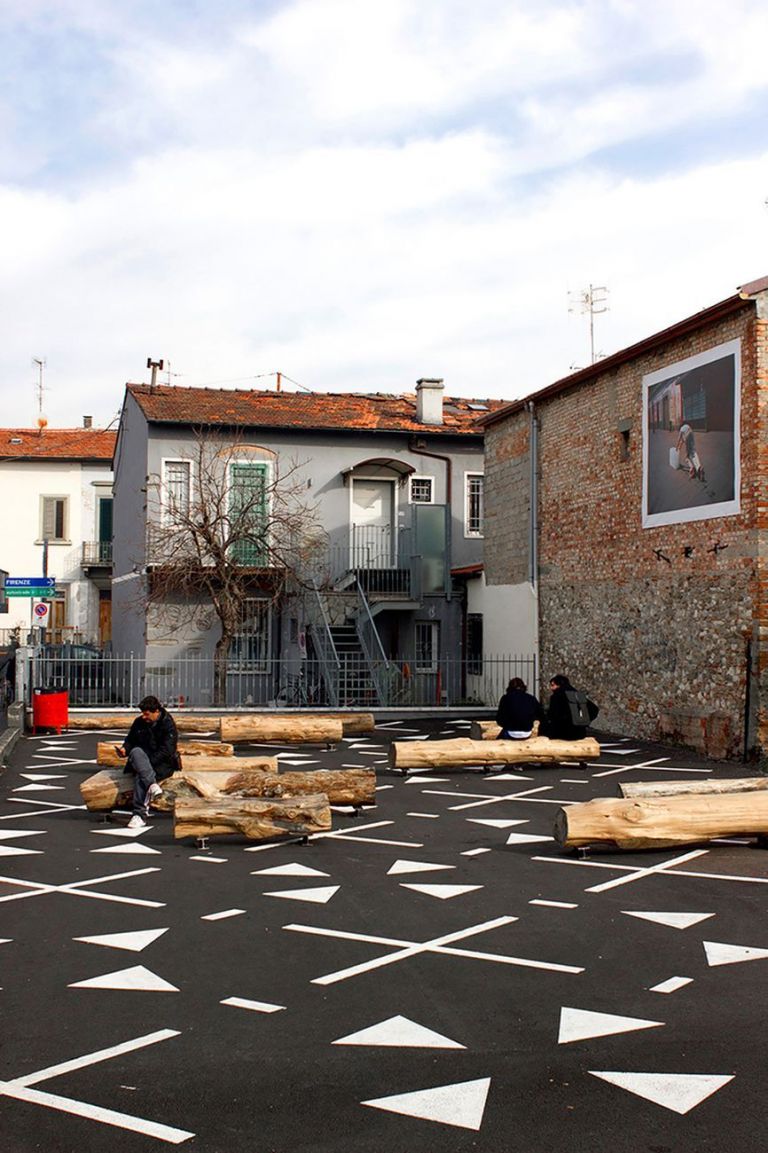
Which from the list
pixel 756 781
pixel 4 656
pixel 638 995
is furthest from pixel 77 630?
pixel 638 995

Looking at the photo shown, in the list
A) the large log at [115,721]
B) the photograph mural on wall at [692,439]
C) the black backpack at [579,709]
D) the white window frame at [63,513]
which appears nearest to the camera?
the black backpack at [579,709]

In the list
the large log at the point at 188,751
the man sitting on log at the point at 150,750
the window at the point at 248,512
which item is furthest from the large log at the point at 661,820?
the window at the point at 248,512

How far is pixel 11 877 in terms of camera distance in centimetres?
992

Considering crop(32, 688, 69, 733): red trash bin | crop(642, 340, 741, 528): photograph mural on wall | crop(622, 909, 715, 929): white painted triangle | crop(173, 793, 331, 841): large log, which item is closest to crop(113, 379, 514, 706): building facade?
crop(32, 688, 69, 733): red trash bin

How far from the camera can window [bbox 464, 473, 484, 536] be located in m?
32.3

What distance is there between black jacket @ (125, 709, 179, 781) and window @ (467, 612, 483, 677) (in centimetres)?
1587

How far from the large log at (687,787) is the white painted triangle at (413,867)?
2.73 meters

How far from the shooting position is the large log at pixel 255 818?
37.1 feet

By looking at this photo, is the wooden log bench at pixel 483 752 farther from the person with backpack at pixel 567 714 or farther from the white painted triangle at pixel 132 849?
the white painted triangle at pixel 132 849

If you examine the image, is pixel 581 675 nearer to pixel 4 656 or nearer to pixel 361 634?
pixel 361 634

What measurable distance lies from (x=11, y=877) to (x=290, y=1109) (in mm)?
5625

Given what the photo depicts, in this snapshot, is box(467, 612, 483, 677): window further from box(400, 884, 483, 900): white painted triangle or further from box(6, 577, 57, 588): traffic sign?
box(400, 884, 483, 900): white painted triangle

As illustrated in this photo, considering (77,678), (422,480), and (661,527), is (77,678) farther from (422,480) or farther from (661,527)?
(661,527)

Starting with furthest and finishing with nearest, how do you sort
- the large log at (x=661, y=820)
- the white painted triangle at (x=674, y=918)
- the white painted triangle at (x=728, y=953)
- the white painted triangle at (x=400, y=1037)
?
the large log at (x=661, y=820), the white painted triangle at (x=674, y=918), the white painted triangle at (x=728, y=953), the white painted triangle at (x=400, y=1037)
